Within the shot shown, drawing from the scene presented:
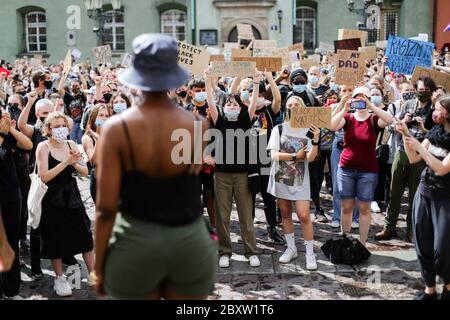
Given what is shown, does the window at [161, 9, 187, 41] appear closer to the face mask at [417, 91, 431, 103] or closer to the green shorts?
the face mask at [417, 91, 431, 103]

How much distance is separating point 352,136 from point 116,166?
12.3 feet

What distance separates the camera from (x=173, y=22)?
2778cm

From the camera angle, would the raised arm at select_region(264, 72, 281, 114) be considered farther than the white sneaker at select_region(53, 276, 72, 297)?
Yes

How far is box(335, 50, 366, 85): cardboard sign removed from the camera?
6.28 m

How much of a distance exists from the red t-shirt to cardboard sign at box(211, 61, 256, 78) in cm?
112

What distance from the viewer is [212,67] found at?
5965 mm

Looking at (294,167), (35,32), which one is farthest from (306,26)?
(294,167)

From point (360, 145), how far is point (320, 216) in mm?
1707

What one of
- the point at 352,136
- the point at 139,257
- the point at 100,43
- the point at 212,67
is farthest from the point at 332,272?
the point at 100,43

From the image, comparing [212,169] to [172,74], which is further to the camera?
[212,169]

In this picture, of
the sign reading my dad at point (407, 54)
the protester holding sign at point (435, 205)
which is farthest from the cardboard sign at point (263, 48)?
the protester holding sign at point (435, 205)

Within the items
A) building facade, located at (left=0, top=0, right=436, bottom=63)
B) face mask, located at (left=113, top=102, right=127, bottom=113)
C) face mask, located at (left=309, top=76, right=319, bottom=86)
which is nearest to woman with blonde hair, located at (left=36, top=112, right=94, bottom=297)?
A: face mask, located at (left=113, top=102, right=127, bottom=113)

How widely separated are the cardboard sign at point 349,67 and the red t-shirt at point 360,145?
1.85 feet
